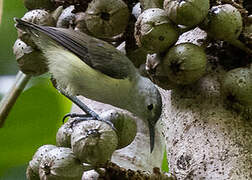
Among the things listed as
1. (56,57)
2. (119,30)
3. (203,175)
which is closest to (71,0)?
(119,30)

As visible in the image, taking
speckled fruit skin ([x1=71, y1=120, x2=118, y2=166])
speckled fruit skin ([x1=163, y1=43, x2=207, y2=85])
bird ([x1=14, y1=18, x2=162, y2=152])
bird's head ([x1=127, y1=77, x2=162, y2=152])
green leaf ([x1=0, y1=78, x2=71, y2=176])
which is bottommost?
green leaf ([x1=0, y1=78, x2=71, y2=176])

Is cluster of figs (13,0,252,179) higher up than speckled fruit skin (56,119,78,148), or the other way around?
cluster of figs (13,0,252,179)

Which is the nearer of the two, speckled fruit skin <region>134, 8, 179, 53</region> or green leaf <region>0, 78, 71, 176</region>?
speckled fruit skin <region>134, 8, 179, 53</region>

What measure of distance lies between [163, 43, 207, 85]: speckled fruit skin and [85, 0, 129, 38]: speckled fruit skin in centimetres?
46

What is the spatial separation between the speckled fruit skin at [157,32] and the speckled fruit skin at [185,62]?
0.16 feet

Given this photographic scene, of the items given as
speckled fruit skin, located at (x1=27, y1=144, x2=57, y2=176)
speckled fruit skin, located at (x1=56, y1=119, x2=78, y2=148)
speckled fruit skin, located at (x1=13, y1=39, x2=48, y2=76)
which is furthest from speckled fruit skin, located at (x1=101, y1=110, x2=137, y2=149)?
speckled fruit skin, located at (x1=13, y1=39, x2=48, y2=76)

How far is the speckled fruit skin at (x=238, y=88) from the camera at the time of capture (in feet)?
6.27

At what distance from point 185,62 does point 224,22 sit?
0.74ft

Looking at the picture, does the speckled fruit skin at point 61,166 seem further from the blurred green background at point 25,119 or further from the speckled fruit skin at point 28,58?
the blurred green background at point 25,119

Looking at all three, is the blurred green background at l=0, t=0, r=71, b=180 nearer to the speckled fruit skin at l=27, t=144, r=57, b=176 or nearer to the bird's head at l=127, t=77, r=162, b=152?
the bird's head at l=127, t=77, r=162, b=152

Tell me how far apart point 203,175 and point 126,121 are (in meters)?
0.47

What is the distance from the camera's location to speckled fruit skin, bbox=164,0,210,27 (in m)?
1.89

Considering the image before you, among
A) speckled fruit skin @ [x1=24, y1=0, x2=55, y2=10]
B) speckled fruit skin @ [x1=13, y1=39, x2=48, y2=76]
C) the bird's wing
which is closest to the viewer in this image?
speckled fruit skin @ [x1=13, y1=39, x2=48, y2=76]

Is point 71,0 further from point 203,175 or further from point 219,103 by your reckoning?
point 203,175
